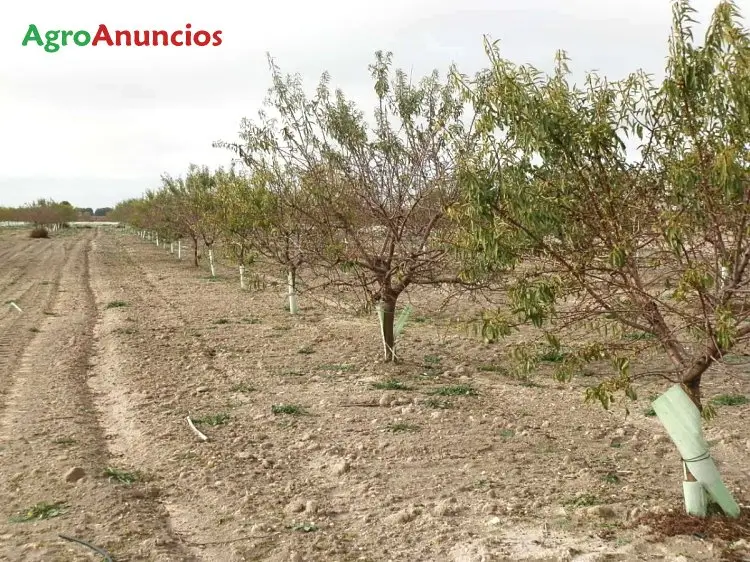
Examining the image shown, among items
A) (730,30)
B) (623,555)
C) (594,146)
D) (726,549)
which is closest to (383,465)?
(623,555)

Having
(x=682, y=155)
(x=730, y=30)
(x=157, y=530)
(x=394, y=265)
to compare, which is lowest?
(x=157, y=530)

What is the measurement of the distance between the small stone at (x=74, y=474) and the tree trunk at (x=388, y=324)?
5.39 m

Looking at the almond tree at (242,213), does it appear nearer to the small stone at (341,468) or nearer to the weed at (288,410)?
the weed at (288,410)

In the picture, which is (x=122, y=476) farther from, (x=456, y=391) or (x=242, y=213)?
(x=242, y=213)

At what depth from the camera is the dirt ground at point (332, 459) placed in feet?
16.9

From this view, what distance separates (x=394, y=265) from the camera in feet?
34.2

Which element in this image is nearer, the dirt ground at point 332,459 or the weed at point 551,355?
the dirt ground at point 332,459

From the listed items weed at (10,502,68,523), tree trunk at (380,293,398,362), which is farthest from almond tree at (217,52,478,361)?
weed at (10,502,68,523)

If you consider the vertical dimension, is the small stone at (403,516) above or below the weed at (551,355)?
below

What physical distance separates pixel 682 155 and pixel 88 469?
19.7ft

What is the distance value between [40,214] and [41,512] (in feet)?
301

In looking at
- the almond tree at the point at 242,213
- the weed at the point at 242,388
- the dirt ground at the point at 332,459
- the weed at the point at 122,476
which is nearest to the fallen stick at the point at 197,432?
the dirt ground at the point at 332,459

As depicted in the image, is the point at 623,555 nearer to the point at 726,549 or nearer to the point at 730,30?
the point at 726,549

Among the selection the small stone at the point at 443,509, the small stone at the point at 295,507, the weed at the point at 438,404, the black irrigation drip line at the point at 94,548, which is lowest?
the small stone at the point at 295,507
